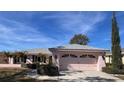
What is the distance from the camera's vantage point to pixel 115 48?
17578 mm

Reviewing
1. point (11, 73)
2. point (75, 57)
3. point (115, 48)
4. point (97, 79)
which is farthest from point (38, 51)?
point (115, 48)

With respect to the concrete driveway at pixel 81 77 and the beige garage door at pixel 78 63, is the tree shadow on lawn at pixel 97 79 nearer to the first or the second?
the concrete driveway at pixel 81 77

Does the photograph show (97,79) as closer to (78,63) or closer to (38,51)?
(78,63)

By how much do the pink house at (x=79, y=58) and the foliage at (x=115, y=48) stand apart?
62cm

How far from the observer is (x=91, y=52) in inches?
703

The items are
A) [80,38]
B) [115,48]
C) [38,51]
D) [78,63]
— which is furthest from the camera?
[80,38]

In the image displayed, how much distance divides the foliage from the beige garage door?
1187 millimetres

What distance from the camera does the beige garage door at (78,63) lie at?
17.6 meters

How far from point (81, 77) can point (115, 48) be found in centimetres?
261

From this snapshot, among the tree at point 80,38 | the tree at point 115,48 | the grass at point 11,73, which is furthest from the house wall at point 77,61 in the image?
the grass at point 11,73

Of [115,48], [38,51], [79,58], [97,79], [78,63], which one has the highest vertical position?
[115,48]
